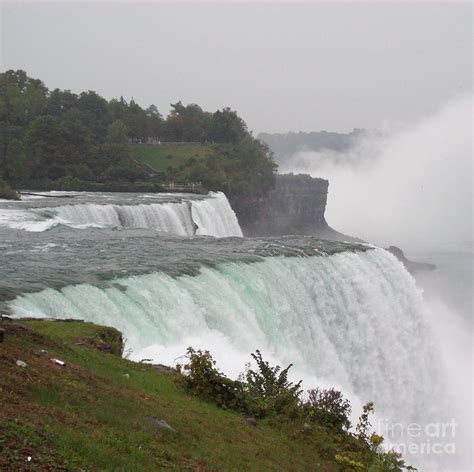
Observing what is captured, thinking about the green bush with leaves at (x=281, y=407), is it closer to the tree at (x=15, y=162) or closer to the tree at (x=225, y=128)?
the tree at (x=15, y=162)

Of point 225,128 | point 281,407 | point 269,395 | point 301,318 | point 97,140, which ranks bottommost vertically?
point 281,407

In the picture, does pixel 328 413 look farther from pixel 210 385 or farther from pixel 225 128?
pixel 225 128

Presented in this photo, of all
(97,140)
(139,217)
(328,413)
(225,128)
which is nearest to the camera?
(328,413)

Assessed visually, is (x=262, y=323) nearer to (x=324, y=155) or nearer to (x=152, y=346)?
(x=152, y=346)

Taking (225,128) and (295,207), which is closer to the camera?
(295,207)

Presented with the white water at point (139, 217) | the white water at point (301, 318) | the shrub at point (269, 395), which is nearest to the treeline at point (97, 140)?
the white water at point (139, 217)

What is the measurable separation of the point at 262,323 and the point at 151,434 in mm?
10139

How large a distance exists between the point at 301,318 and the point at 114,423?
488 inches

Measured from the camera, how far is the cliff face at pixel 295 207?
218ft

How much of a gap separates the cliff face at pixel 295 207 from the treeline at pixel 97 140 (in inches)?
95.2

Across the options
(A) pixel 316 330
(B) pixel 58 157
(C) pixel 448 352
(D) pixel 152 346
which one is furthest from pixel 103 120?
(D) pixel 152 346

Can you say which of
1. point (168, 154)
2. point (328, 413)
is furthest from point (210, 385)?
point (168, 154)

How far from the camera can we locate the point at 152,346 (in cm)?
1365

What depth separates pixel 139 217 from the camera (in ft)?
108
